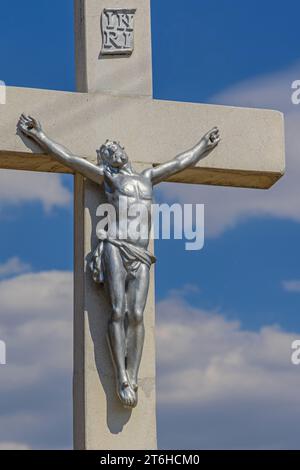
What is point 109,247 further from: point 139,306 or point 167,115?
point 167,115

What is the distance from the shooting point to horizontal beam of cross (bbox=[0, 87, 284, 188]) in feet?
33.5

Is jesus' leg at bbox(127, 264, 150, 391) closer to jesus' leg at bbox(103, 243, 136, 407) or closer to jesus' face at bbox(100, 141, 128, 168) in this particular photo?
jesus' leg at bbox(103, 243, 136, 407)

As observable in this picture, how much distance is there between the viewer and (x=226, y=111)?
1089 cm

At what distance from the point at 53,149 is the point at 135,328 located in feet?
4.86

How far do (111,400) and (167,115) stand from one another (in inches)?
91.4

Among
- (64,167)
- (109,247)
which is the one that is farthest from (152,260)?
(64,167)

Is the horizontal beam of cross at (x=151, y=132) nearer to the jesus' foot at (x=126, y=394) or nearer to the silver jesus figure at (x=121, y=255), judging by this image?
the silver jesus figure at (x=121, y=255)

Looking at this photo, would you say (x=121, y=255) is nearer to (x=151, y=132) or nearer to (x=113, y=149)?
(x=113, y=149)

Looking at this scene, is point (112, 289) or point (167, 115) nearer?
point (112, 289)

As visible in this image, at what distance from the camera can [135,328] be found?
9.89 meters

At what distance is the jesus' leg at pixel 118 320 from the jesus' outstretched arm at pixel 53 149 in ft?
1.94

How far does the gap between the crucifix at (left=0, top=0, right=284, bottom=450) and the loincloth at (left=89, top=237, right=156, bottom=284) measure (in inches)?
0.4

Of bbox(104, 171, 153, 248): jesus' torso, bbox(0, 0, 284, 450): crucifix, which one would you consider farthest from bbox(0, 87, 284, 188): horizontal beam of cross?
bbox(104, 171, 153, 248): jesus' torso
